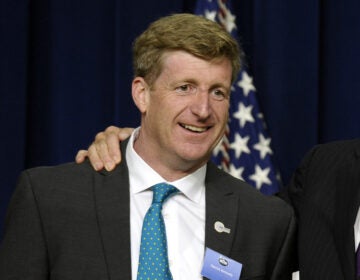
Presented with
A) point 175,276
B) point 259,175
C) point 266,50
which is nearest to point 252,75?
point 266,50

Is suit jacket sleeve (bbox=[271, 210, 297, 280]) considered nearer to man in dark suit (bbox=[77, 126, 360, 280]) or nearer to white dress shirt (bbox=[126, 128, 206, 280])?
man in dark suit (bbox=[77, 126, 360, 280])

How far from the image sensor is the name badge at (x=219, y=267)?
7.47ft

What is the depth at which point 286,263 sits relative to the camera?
247 centimetres

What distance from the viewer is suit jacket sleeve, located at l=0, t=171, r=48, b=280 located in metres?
2.19

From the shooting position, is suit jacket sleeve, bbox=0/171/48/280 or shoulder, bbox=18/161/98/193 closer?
suit jacket sleeve, bbox=0/171/48/280

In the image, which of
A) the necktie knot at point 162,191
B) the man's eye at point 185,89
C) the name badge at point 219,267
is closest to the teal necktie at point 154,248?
the necktie knot at point 162,191

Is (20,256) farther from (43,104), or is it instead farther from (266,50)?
(266,50)

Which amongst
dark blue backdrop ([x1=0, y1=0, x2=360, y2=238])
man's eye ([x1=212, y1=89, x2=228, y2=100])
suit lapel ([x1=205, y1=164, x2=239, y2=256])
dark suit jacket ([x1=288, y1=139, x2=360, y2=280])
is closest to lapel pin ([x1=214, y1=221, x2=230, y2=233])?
suit lapel ([x1=205, y1=164, x2=239, y2=256])

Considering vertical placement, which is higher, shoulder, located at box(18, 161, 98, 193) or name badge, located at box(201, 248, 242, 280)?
shoulder, located at box(18, 161, 98, 193)

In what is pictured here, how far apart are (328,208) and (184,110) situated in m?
0.57

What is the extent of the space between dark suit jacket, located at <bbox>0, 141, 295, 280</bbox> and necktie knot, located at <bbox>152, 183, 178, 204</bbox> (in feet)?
0.30

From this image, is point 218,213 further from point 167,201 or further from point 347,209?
point 347,209

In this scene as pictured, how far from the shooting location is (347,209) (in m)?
2.37

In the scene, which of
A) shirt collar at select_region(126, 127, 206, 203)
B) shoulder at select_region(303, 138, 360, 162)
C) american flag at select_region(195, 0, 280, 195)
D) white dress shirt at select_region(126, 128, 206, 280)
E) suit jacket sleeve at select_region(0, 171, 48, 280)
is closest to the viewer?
suit jacket sleeve at select_region(0, 171, 48, 280)
